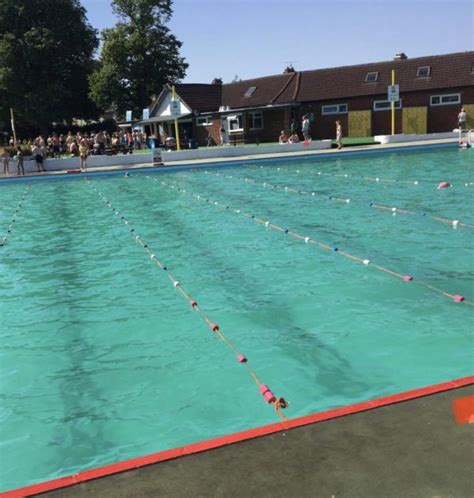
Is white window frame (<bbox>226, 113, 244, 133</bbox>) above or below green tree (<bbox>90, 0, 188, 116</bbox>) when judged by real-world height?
below

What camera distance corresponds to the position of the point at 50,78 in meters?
47.1

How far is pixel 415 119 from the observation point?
116ft

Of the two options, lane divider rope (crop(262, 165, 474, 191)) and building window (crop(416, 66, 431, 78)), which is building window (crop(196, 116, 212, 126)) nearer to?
building window (crop(416, 66, 431, 78))

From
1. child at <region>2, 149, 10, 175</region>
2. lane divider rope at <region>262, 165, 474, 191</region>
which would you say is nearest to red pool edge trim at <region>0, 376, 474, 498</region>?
lane divider rope at <region>262, 165, 474, 191</region>

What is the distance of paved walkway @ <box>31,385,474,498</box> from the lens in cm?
293

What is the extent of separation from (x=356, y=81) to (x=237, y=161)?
48.5 ft

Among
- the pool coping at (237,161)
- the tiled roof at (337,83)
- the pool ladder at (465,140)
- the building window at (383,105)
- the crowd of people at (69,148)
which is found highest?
the tiled roof at (337,83)

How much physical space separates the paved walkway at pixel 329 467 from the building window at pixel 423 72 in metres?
35.8

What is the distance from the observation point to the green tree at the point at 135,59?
47000 millimetres

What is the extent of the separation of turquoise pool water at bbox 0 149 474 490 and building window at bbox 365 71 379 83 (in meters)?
25.4

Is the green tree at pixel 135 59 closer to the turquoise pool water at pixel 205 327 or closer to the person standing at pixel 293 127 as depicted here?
the person standing at pixel 293 127

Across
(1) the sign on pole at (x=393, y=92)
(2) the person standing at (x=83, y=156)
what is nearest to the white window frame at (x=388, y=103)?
(1) the sign on pole at (x=393, y=92)

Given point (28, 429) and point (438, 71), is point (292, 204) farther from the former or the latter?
point (438, 71)

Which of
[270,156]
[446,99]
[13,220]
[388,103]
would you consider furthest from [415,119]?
[13,220]
